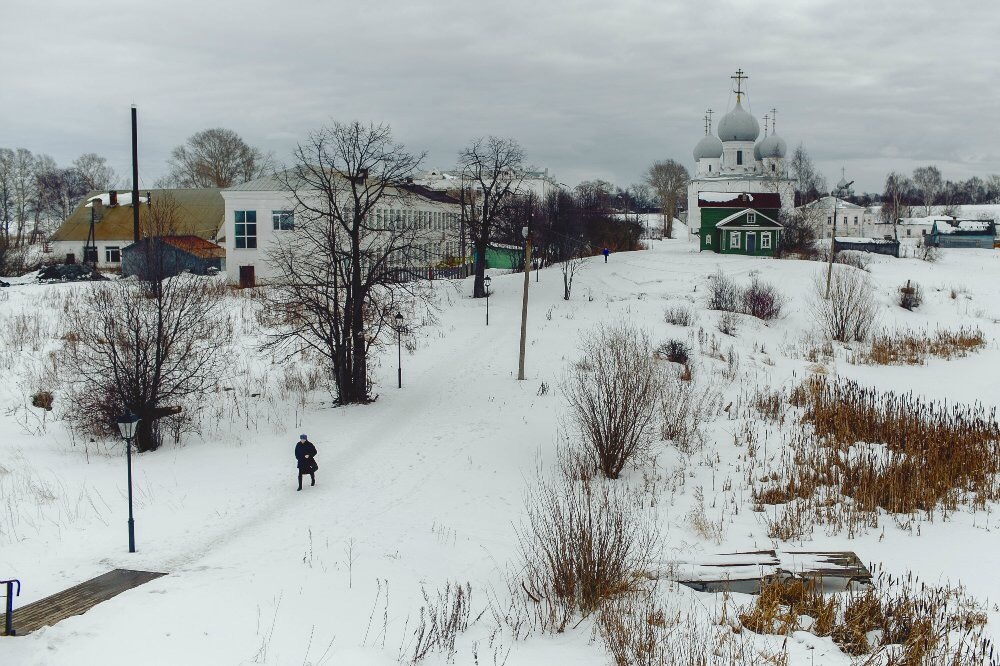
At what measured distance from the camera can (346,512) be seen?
50.8 feet

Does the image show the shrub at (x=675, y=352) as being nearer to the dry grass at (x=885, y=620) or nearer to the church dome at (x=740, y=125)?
the dry grass at (x=885, y=620)

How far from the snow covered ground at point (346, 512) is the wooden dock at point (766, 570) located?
0.42 metres

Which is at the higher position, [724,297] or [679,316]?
[724,297]

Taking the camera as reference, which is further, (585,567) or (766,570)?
(766,570)

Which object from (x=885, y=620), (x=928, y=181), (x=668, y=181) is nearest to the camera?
(x=885, y=620)

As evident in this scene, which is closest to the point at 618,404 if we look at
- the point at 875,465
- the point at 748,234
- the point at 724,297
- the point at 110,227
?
the point at 875,465

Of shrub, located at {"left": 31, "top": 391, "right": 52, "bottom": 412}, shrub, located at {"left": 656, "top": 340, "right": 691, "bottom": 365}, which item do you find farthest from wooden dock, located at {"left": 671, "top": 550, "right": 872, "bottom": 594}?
shrub, located at {"left": 31, "top": 391, "right": 52, "bottom": 412}

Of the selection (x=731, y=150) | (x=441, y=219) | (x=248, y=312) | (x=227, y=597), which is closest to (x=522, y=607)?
(x=227, y=597)

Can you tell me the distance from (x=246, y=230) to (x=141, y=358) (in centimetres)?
2780

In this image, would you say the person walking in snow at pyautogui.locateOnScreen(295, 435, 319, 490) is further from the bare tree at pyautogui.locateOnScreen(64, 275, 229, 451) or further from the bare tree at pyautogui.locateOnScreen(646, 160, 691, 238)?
the bare tree at pyautogui.locateOnScreen(646, 160, 691, 238)

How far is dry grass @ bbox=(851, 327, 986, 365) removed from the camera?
31.6 metres

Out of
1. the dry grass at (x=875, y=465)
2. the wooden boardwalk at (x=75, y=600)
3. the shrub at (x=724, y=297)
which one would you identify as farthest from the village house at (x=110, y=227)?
the wooden boardwalk at (x=75, y=600)

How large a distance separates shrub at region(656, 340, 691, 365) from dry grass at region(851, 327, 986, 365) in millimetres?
7018

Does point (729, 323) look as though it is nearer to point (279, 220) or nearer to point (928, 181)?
point (279, 220)
